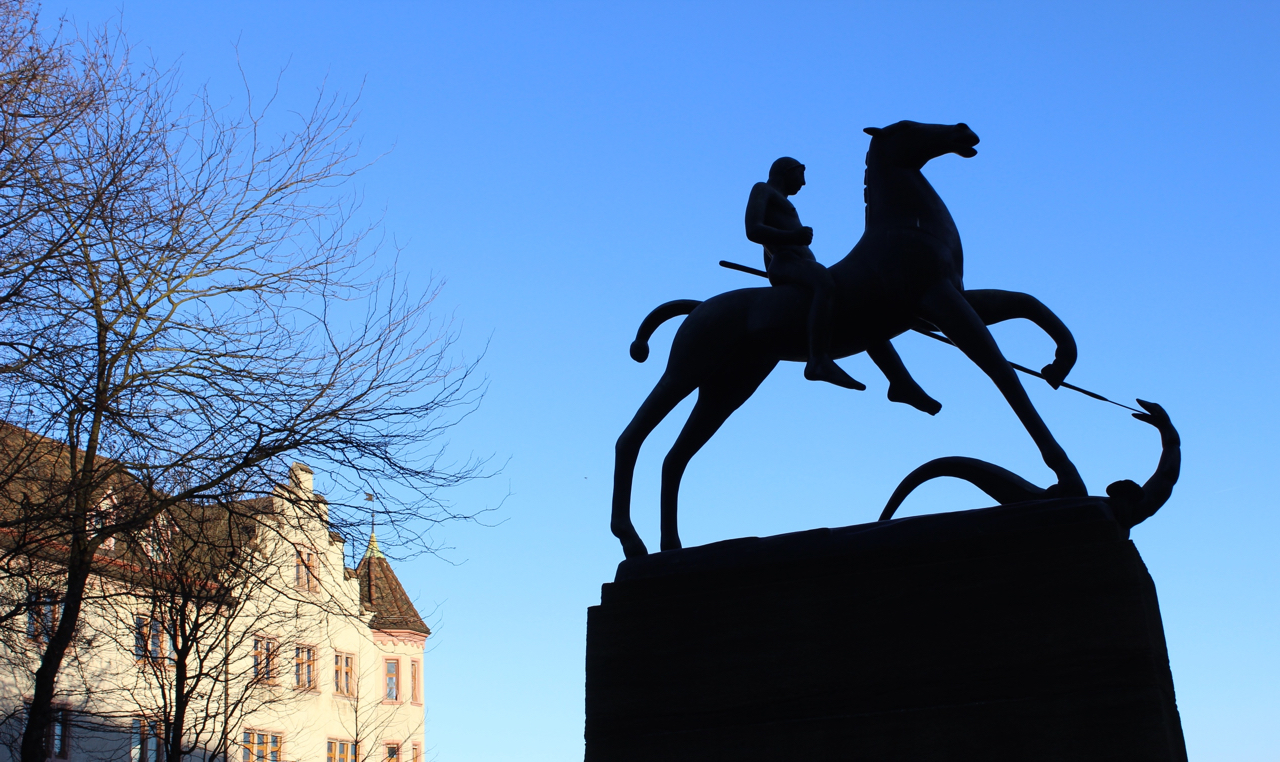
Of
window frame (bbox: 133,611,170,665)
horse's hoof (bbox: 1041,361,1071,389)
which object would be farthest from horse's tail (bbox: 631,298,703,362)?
window frame (bbox: 133,611,170,665)

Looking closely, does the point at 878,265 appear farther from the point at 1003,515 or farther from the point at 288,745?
the point at 288,745

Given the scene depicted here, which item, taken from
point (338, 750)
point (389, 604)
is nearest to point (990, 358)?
point (338, 750)

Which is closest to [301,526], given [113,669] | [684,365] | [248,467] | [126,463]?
[248,467]

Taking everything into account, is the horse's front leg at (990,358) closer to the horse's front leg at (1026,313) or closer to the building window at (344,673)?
the horse's front leg at (1026,313)

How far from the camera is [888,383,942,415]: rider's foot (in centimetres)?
565

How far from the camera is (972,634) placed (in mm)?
4598

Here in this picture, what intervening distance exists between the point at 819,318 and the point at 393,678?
3332 centimetres

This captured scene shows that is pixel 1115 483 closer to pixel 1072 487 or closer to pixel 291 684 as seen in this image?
pixel 1072 487

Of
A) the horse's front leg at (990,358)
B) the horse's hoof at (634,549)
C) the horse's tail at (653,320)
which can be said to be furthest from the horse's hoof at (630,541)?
the horse's front leg at (990,358)

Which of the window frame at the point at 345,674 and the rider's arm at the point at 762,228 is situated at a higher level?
the rider's arm at the point at 762,228

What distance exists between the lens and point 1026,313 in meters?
5.41

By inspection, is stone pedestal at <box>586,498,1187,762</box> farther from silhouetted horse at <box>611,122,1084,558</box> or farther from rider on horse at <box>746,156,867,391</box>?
rider on horse at <box>746,156,867,391</box>

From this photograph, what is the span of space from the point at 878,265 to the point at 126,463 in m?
8.86

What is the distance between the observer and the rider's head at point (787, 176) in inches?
234
